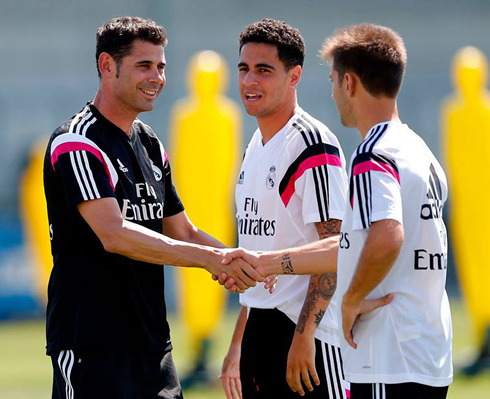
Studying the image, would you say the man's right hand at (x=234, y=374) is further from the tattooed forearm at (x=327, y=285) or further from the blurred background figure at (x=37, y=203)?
the blurred background figure at (x=37, y=203)

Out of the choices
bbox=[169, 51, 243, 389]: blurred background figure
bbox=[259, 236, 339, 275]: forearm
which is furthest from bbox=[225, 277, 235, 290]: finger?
bbox=[169, 51, 243, 389]: blurred background figure

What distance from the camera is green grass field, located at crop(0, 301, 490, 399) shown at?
8490 mm

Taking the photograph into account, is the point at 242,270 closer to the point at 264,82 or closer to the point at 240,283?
the point at 240,283

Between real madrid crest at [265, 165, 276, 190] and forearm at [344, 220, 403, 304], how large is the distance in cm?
106

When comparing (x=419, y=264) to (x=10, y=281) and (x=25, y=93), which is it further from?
(x=25, y=93)

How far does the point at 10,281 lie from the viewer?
13.8 metres

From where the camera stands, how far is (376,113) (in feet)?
12.1

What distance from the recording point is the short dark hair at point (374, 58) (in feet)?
12.0

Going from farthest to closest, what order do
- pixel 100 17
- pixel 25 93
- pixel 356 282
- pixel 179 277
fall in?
pixel 100 17 → pixel 25 93 → pixel 179 277 → pixel 356 282

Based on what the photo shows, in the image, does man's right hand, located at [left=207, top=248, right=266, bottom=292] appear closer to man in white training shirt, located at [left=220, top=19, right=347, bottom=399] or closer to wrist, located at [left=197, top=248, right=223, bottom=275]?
wrist, located at [left=197, top=248, right=223, bottom=275]

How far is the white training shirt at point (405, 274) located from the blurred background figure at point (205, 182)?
585cm

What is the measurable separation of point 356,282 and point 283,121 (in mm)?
1336

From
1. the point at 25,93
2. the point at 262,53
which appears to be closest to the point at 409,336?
the point at 262,53

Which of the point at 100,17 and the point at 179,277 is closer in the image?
the point at 179,277
